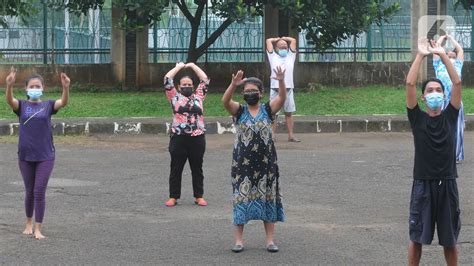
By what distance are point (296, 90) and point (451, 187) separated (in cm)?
1519

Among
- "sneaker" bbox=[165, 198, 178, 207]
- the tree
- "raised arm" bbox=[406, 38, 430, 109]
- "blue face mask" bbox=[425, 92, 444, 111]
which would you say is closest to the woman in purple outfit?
"sneaker" bbox=[165, 198, 178, 207]

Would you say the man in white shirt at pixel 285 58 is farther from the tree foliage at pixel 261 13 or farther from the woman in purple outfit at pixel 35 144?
the woman in purple outfit at pixel 35 144

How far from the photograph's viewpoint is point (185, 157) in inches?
394

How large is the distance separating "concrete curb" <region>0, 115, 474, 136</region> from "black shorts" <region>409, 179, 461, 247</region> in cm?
1044

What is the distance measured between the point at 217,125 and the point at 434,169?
10676 mm

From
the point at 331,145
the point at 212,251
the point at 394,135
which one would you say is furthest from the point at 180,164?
the point at 394,135

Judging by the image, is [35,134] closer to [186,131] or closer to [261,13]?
[186,131]

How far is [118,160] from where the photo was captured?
13383 millimetres

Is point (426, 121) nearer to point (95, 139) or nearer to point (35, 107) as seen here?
point (35, 107)

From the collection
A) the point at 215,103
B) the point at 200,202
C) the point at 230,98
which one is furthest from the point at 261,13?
the point at 230,98

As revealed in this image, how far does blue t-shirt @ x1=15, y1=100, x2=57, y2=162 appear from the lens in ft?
27.2

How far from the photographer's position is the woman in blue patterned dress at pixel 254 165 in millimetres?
7688

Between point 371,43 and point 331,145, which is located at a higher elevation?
point 371,43

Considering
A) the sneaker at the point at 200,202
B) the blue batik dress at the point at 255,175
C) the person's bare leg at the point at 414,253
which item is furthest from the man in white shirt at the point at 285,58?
the person's bare leg at the point at 414,253
